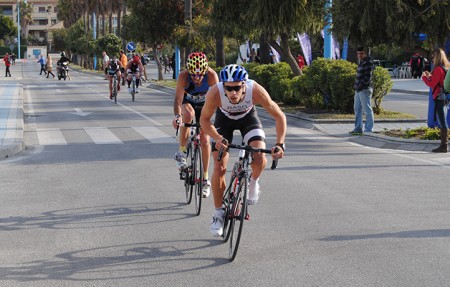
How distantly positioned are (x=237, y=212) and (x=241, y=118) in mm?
995

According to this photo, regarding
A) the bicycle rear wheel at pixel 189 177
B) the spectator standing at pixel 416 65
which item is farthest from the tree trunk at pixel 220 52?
the bicycle rear wheel at pixel 189 177

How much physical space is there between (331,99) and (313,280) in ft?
51.6

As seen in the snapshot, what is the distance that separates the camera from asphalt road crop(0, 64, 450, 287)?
250 inches

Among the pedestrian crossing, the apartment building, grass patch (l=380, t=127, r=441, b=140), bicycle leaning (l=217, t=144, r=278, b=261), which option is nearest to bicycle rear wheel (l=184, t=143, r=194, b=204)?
bicycle leaning (l=217, t=144, r=278, b=261)

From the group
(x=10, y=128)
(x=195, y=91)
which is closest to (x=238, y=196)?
(x=195, y=91)

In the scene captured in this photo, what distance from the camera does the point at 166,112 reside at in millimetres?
24125

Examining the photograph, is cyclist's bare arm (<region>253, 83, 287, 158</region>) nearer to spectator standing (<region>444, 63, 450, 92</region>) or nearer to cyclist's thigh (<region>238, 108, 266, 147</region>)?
cyclist's thigh (<region>238, 108, 266, 147</region>)

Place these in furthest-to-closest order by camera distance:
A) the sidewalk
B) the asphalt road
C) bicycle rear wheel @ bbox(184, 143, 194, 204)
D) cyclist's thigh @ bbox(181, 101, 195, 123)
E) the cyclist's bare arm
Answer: the sidewalk, cyclist's thigh @ bbox(181, 101, 195, 123), bicycle rear wheel @ bbox(184, 143, 194, 204), the cyclist's bare arm, the asphalt road

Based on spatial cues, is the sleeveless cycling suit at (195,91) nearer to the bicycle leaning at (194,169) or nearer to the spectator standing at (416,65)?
→ the bicycle leaning at (194,169)

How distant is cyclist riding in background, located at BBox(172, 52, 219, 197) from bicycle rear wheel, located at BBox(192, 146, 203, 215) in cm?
7

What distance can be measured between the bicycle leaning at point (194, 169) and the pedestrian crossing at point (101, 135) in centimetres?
644

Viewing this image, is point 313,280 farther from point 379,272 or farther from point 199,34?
point 199,34

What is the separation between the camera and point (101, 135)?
17.7 metres

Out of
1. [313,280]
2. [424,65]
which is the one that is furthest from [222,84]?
[424,65]
